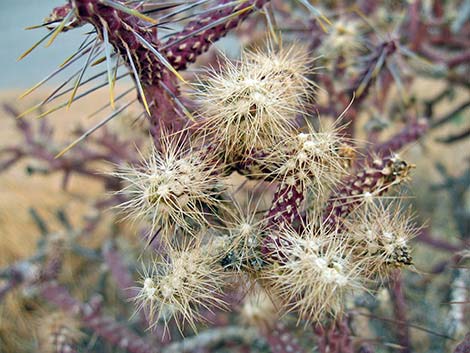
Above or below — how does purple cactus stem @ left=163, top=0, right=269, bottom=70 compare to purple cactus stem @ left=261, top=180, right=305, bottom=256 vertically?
above

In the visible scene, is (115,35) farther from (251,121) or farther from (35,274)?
(35,274)

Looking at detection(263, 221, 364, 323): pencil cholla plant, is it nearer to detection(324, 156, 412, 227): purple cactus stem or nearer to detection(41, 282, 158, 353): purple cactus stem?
detection(324, 156, 412, 227): purple cactus stem

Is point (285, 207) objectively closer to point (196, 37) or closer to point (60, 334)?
point (196, 37)

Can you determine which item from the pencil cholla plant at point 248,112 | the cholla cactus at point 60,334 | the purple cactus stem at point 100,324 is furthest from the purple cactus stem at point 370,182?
the cholla cactus at point 60,334

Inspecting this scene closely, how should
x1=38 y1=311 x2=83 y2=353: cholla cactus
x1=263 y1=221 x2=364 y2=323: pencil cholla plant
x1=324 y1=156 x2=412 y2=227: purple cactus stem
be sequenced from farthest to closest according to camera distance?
x1=38 y1=311 x2=83 y2=353: cholla cactus → x1=324 y1=156 x2=412 y2=227: purple cactus stem → x1=263 y1=221 x2=364 y2=323: pencil cholla plant

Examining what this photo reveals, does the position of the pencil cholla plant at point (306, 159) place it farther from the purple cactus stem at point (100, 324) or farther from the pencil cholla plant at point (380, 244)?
the purple cactus stem at point (100, 324)

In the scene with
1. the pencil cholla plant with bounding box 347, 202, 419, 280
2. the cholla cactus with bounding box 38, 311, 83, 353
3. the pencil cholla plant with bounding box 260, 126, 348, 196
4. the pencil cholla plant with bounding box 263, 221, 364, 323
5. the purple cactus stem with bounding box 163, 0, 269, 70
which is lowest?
the cholla cactus with bounding box 38, 311, 83, 353

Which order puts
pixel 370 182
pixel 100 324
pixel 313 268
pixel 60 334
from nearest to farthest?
pixel 313 268
pixel 370 182
pixel 60 334
pixel 100 324

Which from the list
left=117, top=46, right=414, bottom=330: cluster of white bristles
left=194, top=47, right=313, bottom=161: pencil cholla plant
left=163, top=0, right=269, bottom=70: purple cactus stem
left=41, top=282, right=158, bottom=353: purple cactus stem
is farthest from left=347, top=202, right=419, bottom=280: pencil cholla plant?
left=41, top=282, right=158, bottom=353: purple cactus stem

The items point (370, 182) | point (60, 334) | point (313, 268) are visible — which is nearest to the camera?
point (313, 268)

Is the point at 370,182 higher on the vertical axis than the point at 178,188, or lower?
higher

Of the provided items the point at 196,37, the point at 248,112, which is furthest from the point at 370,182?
the point at 196,37

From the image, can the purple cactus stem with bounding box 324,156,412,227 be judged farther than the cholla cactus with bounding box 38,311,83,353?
No

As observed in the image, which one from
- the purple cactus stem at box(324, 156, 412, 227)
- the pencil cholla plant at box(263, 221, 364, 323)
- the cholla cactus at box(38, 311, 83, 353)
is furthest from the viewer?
the cholla cactus at box(38, 311, 83, 353)
